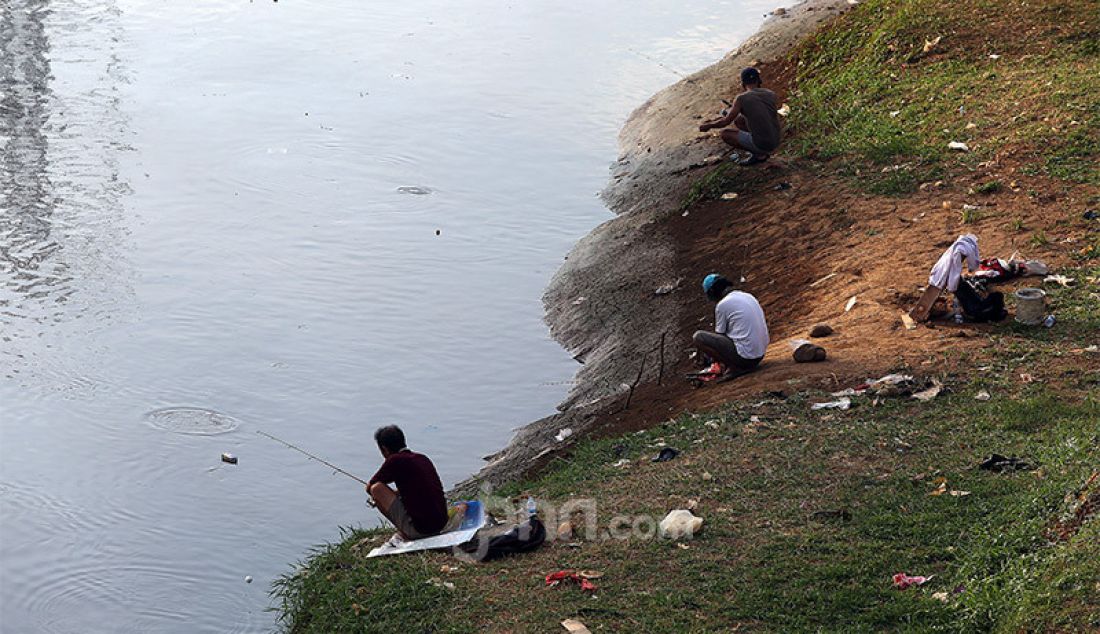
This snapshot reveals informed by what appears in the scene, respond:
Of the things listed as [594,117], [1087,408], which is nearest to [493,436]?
[1087,408]

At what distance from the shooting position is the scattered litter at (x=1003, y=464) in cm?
907

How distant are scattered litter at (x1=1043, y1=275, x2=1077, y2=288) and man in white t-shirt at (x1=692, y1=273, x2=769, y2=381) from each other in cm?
286

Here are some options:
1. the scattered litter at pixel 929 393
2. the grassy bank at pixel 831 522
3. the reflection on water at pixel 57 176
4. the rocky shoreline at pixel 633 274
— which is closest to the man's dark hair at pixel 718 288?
the rocky shoreline at pixel 633 274

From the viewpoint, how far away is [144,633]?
1057 cm

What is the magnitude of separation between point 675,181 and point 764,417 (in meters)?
8.57

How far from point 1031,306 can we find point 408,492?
588cm

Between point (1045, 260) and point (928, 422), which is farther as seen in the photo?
point (1045, 260)

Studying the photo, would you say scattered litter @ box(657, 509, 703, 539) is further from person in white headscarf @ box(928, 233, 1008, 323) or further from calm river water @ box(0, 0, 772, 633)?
person in white headscarf @ box(928, 233, 1008, 323)

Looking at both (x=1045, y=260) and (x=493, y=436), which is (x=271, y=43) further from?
(x=1045, y=260)

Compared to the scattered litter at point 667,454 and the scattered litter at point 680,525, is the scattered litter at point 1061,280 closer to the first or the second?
the scattered litter at point 667,454

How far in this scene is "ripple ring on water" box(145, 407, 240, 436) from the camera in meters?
13.7

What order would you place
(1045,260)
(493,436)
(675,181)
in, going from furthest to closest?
(675,181) < (493,436) < (1045,260)

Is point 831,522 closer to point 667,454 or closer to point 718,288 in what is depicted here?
point 667,454

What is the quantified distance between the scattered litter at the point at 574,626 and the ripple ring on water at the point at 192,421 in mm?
6716
